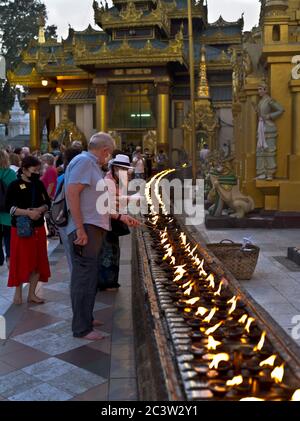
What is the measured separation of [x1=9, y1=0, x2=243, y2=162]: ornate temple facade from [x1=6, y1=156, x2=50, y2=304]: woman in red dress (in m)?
21.8

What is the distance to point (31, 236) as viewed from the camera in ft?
20.3

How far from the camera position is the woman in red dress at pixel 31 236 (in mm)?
6145

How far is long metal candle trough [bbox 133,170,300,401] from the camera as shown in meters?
2.77

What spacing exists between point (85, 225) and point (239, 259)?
2.60 m

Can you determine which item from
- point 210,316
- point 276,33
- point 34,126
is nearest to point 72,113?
point 34,126

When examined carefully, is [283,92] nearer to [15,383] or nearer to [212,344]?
[15,383]

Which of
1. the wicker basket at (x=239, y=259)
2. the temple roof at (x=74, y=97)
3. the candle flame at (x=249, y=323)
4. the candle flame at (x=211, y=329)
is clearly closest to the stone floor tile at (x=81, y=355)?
the candle flame at (x=211, y=329)

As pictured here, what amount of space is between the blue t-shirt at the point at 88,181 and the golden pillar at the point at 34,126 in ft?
94.1

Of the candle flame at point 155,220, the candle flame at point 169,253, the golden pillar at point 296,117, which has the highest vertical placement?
the golden pillar at point 296,117

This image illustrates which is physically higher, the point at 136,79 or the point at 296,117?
the point at 136,79

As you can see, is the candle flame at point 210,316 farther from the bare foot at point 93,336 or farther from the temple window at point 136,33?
the temple window at point 136,33

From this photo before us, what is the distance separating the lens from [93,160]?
4906 millimetres
